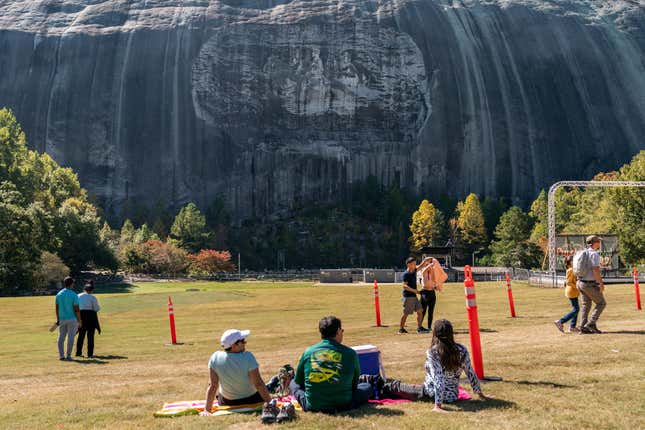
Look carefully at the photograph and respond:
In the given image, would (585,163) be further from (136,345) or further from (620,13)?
(136,345)

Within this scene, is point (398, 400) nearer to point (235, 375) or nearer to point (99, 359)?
point (235, 375)

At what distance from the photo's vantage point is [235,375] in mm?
8758

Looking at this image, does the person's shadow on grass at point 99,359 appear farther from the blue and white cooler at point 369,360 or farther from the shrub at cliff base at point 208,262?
the shrub at cliff base at point 208,262

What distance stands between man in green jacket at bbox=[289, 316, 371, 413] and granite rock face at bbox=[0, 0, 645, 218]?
128 meters

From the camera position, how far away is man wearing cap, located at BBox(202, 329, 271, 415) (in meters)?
8.61

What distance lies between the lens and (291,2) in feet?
463

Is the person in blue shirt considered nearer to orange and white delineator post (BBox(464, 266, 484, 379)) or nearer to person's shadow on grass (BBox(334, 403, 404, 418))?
person's shadow on grass (BBox(334, 403, 404, 418))

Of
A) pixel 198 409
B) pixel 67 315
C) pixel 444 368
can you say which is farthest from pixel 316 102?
pixel 444 368

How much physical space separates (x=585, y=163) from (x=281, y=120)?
207ft

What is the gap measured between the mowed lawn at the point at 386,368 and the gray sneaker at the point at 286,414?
118 mm

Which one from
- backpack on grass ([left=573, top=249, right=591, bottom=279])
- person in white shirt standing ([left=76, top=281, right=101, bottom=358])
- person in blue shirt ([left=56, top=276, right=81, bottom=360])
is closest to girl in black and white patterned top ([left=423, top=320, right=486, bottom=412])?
backpack on grass ([left=573, top=249, right=591, bottom=279])

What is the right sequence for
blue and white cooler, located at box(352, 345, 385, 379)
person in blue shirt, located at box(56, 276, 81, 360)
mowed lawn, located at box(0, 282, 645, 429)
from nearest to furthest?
mowed lawn, located at box(0, 282, 645, 429)
blue and white cooler, located at box(352, 345, 385, 379)
person in blue shirt, located at box(56, 276, 81, 360)

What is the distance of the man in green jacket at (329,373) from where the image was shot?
27.4 ft

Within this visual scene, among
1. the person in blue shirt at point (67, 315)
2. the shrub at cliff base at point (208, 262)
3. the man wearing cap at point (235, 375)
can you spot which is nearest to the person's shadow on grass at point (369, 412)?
the man wearing cap at point (235, 375)
